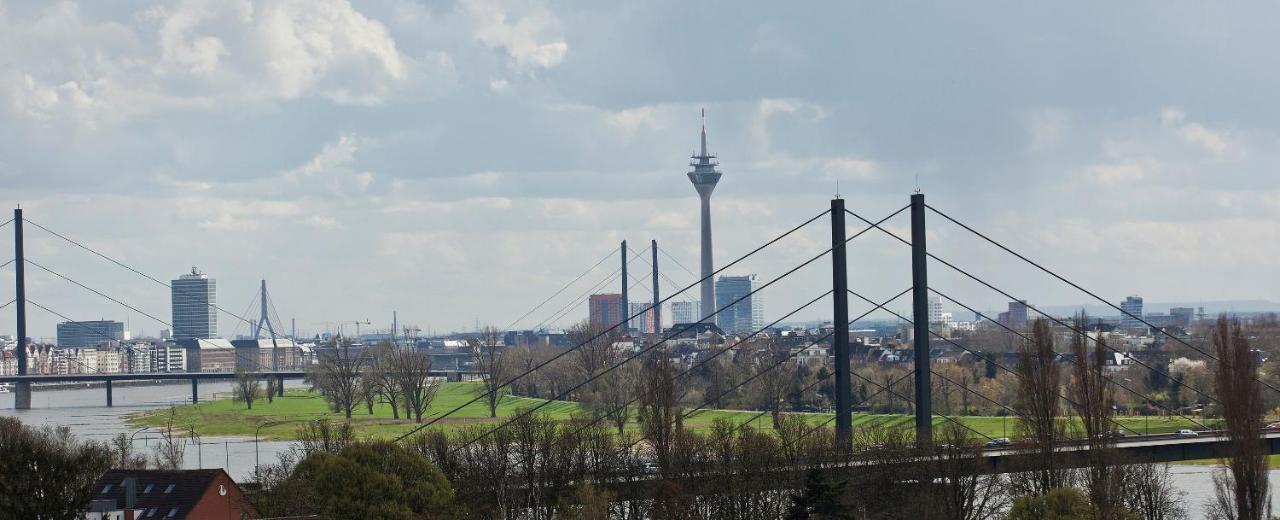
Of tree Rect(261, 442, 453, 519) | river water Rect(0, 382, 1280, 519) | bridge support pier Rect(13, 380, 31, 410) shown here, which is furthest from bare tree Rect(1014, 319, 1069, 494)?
bridge support pier Rect(13, 380, 31, 410)

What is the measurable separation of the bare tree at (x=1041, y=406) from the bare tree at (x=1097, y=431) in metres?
0.57

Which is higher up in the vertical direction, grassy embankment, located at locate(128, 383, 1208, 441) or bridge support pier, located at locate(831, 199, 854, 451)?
bridge support pier, located at locate(831, 199, 854, 451)

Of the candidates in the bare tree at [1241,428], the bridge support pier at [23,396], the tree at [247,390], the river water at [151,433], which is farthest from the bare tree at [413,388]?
the bare tree at [1241,428]

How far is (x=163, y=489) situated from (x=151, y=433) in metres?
44.8

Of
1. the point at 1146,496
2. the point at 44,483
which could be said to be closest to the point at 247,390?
the point at 1146,496

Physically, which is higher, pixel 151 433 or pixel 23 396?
pixel 23 396

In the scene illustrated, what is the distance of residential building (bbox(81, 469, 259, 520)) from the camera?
3177 centimetres

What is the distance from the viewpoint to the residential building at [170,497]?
3177cm

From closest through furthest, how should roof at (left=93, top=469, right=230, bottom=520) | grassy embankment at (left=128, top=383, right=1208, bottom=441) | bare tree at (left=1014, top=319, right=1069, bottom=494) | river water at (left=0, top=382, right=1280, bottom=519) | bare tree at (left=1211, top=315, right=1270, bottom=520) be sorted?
roof at (left=93, top=469, right=230, bottom=520)
bare tree at (left=1211, top=315, right=1270, bottom=520)
bare tree at (left=1014, top=319, right=1069, bottom=494)
river water at (left=0, top=382, right=1280, bottom=519)
grassy embankment at (left=128, top=383, right=1208, bottom=441)

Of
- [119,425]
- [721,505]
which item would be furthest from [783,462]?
[119,425]

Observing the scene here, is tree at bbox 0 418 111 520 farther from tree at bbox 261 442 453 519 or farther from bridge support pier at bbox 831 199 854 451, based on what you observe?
bridge support pier at bbox 831 199 854 451

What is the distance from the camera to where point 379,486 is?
3106 centimetres

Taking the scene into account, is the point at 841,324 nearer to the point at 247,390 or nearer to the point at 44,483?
the point at 44,483

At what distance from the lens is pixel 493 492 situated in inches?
1419
